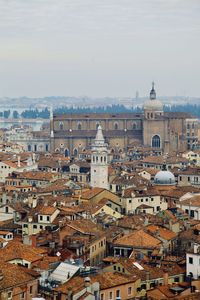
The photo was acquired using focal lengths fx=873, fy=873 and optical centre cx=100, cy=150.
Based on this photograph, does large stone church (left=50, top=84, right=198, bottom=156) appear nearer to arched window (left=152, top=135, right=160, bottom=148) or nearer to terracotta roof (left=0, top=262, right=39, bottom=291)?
arched window (left=152, top=135, right=160, bottom=148)

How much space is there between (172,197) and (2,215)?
9281 millimetres

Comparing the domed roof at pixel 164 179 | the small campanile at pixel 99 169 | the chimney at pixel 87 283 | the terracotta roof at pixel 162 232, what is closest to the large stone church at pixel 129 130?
the small campanile at pixel 99 169

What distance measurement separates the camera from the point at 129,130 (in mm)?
83562

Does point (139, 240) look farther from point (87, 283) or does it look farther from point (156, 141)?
point (156, 141)

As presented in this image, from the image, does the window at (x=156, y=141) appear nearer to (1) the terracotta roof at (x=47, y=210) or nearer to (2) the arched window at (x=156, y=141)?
(2) the arched window at (x=156, y=141)

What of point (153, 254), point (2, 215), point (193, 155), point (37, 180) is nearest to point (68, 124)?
point (193, 155)

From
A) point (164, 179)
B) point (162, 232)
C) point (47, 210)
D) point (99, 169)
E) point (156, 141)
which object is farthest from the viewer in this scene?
point (156, 141)

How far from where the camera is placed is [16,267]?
1988 centimetres

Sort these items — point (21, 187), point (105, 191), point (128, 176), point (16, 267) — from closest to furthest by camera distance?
point (16, 267)
point (105, 191)
point (21, 187)
point (128, 176)

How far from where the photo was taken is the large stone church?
265 feet

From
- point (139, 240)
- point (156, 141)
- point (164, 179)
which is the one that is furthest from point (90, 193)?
point (156, 141)

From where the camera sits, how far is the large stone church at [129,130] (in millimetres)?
80688

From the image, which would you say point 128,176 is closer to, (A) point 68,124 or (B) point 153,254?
(B) point 153,254

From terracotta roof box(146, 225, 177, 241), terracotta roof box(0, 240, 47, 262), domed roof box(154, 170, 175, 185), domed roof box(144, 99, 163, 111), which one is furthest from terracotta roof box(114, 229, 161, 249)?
domed roof box(144, 99, 163, 111)
